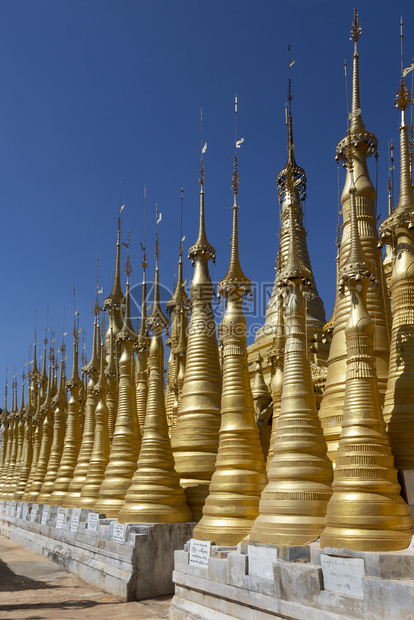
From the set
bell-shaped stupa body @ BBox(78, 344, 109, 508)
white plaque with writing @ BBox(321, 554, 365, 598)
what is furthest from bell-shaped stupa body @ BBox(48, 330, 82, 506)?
white plaque with writing @ BBox(321, 554, 365, 598)

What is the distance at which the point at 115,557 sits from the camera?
14.8 metres

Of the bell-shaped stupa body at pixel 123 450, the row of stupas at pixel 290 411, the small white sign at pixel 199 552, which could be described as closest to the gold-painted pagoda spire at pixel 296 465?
the row of stupas at pixel 290 411

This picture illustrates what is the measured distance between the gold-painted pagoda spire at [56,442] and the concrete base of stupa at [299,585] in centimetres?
1727

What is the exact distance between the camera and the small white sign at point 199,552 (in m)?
11.1

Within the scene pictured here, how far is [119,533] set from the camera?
47.7 feet

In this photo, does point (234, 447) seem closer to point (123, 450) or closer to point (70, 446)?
point (123, 450)

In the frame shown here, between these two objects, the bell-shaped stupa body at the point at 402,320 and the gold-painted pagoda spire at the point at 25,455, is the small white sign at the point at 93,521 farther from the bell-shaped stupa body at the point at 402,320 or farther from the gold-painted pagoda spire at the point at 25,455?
the gold-painted pagoda spire at the point at 25,455

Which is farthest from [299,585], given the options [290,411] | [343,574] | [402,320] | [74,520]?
[74,520]

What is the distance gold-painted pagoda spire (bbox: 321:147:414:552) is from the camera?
8.55 meters

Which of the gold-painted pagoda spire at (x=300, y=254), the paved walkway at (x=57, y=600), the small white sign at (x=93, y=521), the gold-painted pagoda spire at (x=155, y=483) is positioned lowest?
the paved walkway at (x=57, y=600)

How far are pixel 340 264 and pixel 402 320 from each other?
1.67 metres

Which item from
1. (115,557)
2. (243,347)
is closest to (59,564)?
(115,557)

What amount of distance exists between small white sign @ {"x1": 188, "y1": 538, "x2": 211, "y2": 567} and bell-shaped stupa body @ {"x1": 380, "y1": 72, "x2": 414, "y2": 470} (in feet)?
11.8

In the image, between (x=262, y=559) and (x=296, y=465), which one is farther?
(x=296, y=465)
